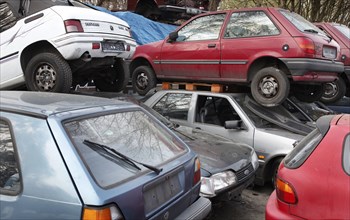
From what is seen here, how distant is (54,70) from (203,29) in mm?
2739

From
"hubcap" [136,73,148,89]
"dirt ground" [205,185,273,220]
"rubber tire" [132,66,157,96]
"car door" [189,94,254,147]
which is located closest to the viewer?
"dirt ground" [205,185,273,220]

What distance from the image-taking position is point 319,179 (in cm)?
Result: 258

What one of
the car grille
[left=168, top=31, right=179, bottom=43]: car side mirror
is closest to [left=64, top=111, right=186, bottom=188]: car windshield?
the car grille

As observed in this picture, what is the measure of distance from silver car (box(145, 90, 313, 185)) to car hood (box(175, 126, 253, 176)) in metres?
0.48

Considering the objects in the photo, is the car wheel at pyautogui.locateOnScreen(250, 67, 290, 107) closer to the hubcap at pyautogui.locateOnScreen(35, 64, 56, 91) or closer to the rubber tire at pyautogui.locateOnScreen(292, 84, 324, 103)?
the rubber tire at pyautogui.locateOnScreen(292, 84, 324, 103)

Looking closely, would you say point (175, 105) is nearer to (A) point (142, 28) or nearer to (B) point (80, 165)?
(B) point (80, 165)

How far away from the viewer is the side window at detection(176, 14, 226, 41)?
6.28m

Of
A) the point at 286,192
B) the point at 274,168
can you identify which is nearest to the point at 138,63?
the point at 274,168

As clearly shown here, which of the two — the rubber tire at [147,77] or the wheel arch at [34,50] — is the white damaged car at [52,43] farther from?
the rubber tire at [147,77]

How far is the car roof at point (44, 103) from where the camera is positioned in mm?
2371

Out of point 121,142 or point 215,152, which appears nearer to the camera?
point 121,142

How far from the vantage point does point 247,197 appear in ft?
16.2

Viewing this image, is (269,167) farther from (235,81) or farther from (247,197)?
(235,81)

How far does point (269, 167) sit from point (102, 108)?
9.68ft
